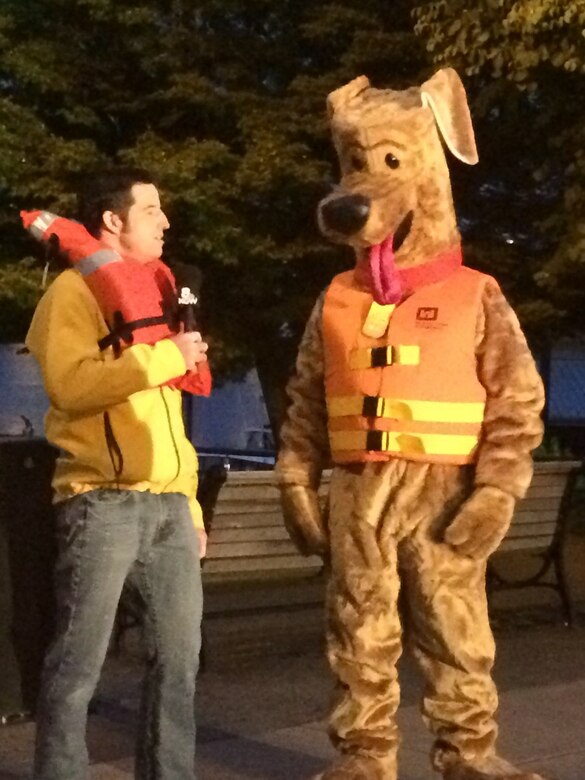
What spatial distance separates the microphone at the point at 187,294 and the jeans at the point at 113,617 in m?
0.51

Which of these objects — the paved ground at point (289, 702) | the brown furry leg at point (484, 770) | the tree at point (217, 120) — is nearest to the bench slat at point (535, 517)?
the paved ground at point (289, 702)

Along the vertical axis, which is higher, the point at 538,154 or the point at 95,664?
the point at 538,154

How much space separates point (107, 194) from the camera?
4.42m

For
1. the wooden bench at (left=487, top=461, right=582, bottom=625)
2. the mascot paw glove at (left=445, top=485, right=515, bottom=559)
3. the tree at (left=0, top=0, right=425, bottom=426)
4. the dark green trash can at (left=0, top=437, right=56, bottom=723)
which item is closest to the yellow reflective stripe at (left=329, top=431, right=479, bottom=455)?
the mascot paw glove at (left=445, top=485, right=515, bottom=559)

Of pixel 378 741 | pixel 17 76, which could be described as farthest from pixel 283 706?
pixel 17 76

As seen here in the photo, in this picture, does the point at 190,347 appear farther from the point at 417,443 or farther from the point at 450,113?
the point at 450,113

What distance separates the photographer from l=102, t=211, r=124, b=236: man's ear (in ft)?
14.5

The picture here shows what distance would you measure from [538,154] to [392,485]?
1004 centimetres

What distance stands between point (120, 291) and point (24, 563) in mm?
1762

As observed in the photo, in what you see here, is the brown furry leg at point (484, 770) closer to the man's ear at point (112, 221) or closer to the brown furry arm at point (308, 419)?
the brown furry arm at point (308, 419)

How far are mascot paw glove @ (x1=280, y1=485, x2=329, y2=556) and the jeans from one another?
0.50m

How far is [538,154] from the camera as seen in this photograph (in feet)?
46.1

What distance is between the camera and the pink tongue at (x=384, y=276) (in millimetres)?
4570

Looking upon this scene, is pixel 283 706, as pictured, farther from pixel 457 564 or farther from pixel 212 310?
pixel 212 310
